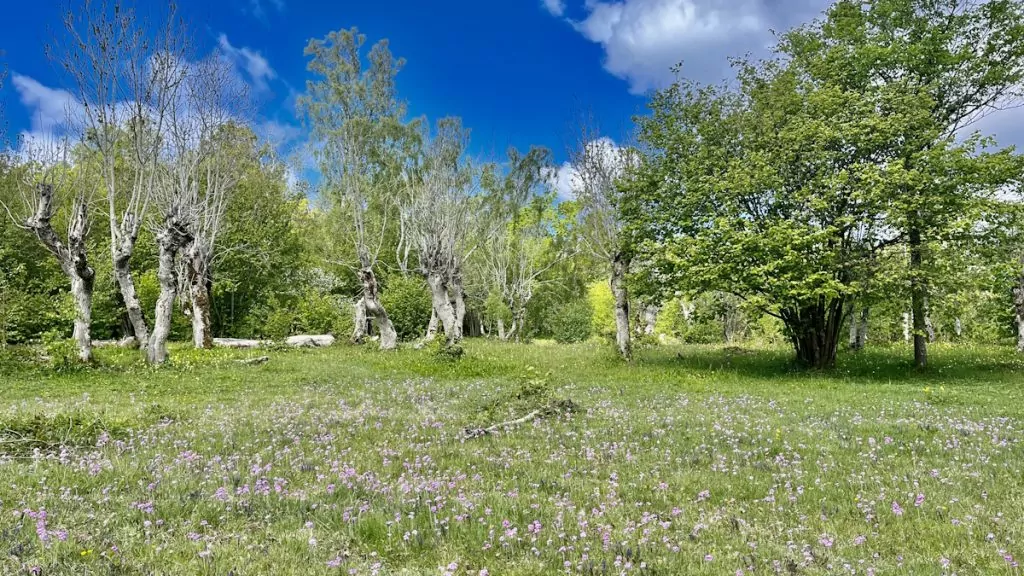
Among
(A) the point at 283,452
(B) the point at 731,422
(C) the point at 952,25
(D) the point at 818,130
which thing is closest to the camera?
(A) the point at 283,452

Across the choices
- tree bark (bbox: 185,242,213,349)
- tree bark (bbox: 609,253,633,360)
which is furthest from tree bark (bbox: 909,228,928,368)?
tree bark (bbox: 185,242,213,349)

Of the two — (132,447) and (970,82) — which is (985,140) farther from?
(132,447)

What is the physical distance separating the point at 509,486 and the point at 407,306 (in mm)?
41793

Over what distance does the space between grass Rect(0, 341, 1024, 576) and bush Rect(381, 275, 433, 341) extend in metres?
32.8

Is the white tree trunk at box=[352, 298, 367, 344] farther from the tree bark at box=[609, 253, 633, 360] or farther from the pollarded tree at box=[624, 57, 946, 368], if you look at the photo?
the pollarded tree at box=[624, 57, 946, 368]

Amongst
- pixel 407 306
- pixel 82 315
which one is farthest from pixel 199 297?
pixel 407 306

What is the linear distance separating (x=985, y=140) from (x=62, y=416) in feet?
93.1

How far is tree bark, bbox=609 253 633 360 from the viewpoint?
81.4ft

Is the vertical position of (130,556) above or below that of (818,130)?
below

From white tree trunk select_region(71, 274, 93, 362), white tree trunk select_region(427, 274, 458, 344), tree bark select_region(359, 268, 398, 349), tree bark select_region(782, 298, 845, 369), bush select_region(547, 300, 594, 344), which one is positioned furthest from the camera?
bush select_region(547, 300, 594, 344)

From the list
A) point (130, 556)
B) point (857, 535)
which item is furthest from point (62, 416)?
Answer: point (857, 535)

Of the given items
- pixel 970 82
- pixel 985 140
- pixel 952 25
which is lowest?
pixel 985 140

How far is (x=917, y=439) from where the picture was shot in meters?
9.33

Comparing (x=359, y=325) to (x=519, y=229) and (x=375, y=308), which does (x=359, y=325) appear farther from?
(x=519, y=229)
